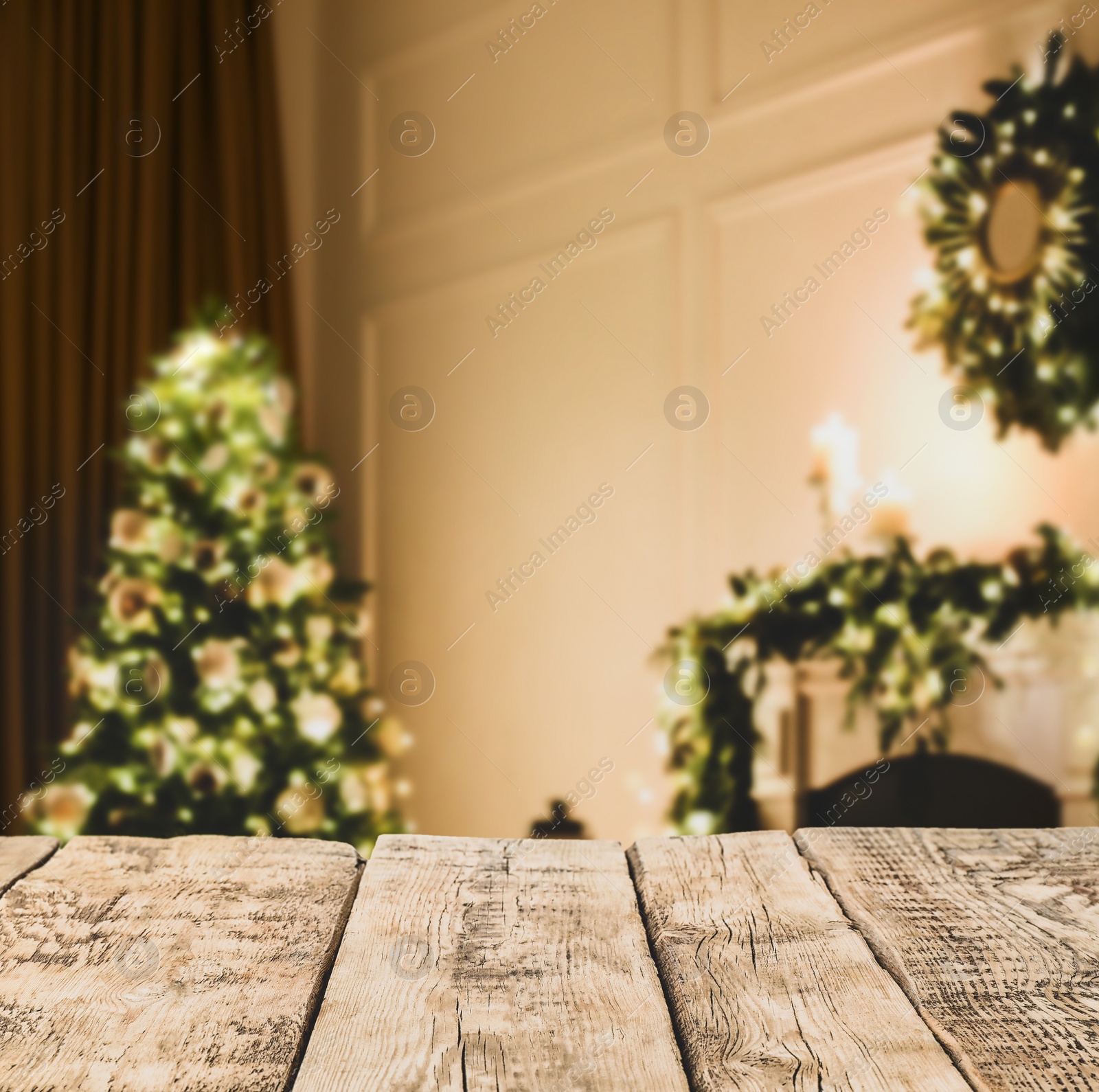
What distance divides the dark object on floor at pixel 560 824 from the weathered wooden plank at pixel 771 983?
1.94m

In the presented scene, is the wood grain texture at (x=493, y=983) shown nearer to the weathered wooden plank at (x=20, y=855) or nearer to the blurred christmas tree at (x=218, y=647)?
the weathered wooden plank at (x=20, y=855)

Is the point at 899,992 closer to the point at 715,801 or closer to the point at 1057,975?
the point at 1057,975

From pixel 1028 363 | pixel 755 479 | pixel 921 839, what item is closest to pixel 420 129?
pixel 755 479

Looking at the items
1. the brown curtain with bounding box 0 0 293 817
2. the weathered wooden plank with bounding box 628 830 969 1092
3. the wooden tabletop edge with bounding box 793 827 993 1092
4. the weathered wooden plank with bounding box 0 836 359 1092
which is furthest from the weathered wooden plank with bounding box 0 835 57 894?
the brown curtain with bounding box 0 0 293 817

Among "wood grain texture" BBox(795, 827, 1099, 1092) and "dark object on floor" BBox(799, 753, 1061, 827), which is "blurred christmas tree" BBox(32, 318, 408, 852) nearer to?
"dark object on floor" BBox(799, 753, 1061, 827)

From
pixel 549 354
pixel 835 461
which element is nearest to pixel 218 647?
pixel 549 354

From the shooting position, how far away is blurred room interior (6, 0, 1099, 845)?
2.07 m

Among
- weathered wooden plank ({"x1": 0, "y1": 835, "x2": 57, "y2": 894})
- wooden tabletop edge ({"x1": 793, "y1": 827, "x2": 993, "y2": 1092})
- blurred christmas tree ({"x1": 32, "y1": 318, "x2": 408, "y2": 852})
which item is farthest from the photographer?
blurred christmas tree ({"x1": 32, "y1": 318, "x2": 408, "y2": 852})

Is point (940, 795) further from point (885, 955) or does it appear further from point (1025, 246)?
point (885, 955)

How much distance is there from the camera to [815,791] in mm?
1940

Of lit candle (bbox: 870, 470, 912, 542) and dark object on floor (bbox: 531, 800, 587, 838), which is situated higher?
lit candle (bbox: 870, 470, 912, 542)

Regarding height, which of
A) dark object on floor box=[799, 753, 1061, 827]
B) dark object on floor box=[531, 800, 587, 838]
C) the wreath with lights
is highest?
the wreath with lights

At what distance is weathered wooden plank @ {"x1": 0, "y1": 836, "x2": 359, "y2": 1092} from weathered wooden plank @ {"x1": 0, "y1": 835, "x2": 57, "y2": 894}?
1cm

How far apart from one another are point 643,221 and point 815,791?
1.46m
